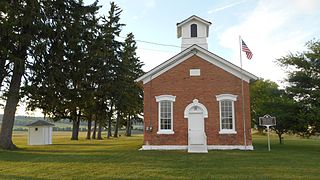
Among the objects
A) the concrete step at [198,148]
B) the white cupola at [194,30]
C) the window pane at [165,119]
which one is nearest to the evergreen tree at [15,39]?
the window pane at [165,119]

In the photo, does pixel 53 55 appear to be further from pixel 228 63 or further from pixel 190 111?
pixel 228 63

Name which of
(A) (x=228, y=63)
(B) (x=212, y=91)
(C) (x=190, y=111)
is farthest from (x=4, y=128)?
(A) (x=228, y=63)

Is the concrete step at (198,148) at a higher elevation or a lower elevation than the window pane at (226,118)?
lower

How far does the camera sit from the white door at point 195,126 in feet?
70.3

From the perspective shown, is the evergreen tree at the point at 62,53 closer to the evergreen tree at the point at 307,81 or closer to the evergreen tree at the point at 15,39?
the evergreen tree at the point at 15,39

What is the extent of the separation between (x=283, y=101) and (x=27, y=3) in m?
19.0

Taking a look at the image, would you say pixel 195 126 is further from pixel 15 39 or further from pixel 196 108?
pixel 15 39

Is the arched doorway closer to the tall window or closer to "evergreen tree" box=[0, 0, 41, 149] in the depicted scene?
the tall window

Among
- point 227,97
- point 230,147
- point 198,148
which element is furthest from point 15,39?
point 230,147

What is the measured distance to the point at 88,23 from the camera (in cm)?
2530

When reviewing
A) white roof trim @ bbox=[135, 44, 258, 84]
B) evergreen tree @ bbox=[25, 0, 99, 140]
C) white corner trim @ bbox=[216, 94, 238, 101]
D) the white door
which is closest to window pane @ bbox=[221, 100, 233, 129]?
white corner trim @ bbox=[216, 94, 238, 101]

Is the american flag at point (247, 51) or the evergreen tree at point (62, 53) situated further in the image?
the evergreen tree at point (62, 53)

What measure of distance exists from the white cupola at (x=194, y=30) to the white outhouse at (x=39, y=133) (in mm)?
16270

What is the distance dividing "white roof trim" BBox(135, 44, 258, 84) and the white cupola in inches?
122
